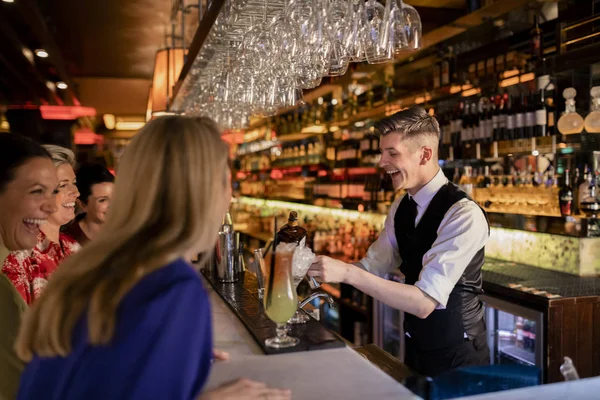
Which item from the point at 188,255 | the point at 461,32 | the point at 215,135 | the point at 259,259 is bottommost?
the point at 259,259

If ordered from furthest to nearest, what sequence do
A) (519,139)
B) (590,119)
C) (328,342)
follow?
(519,139) → (590,119) → (328,342)

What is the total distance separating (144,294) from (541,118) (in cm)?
340

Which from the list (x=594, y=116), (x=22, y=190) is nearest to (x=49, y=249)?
(x=22, y=190)

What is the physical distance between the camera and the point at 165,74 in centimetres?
421

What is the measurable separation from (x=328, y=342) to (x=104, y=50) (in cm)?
657

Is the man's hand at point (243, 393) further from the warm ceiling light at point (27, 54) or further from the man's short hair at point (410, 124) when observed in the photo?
the warm ceiling light at point (27, 54)

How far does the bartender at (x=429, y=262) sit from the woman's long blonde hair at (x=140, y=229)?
0.90 metres

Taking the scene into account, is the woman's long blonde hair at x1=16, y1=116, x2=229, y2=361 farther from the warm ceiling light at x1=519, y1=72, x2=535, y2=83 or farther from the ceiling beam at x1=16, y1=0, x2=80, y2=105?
the ceiling beam at x1=16, y1=0, x2=80, y2=105

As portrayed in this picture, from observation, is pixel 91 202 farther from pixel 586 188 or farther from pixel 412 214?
pixel 586 188

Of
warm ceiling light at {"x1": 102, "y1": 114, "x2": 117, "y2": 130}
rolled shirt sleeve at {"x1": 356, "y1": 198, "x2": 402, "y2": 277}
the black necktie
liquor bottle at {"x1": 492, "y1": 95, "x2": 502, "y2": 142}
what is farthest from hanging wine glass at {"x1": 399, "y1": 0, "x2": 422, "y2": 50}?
warm ceiling light at {"x1": 102, "y1": 114, "x2": 117, "y2": 130}

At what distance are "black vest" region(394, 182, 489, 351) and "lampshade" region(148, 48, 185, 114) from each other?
247 cm

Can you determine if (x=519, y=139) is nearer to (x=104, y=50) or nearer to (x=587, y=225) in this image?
(x=587, y=225)

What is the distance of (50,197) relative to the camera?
1798 mm

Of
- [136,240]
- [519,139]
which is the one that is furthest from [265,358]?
[519,139]
